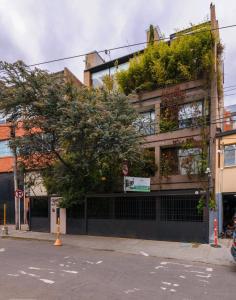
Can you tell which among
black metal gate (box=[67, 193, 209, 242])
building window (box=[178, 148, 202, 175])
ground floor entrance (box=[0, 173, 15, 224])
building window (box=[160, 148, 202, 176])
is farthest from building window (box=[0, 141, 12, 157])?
building window (box=[178, 148, 202, 175])

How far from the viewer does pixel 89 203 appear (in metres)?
21.7

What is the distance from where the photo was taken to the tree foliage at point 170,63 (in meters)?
21.2

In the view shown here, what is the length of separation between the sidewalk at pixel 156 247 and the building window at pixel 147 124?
6369 mm

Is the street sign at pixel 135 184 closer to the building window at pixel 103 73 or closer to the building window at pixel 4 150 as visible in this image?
the building window at pixel 103 73

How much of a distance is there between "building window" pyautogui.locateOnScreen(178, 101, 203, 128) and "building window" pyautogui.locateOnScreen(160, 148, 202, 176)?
4.84 ft

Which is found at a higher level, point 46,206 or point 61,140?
point 61,140

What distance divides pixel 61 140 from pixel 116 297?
11.6m

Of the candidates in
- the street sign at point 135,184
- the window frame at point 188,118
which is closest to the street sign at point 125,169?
the street sign at point 135,184

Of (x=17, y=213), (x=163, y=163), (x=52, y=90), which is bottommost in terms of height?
(x=17, y=213)

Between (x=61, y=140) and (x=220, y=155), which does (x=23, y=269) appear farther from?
(x=220, y=155)

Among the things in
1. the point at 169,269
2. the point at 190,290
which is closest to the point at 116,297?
the point at 190,290

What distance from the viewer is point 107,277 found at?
10.1 m

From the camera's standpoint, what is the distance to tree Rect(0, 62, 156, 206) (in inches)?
714

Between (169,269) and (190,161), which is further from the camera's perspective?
(190,161)
